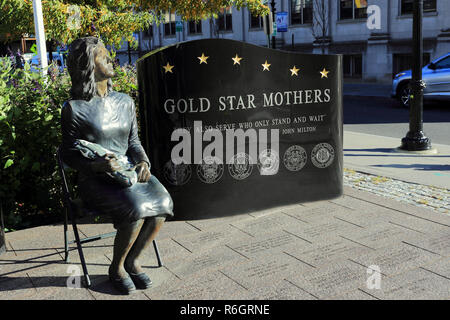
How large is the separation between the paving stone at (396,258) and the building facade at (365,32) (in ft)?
68.8

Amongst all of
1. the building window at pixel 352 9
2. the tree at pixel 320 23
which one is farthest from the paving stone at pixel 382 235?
the tree at pixel 320 23

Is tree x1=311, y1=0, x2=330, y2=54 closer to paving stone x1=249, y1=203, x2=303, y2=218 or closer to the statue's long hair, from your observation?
paving stone x1=249, y1=203, x2=303, y2=218

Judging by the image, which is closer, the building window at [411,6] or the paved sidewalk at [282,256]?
the paved sidewalk at [282,256]

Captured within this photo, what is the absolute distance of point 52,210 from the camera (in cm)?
602

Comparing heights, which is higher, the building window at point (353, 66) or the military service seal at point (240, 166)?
the building window at point (353, 66)

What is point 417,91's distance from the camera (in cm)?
955

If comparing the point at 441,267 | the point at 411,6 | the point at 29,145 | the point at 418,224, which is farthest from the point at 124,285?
the point at 411,6

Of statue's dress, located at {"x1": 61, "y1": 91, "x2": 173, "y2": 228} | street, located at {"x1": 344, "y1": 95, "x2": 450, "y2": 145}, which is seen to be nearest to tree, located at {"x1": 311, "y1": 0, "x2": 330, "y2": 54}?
street, located at {"x1": 344, "y1": 95, "x2": 450, "y2": 145}

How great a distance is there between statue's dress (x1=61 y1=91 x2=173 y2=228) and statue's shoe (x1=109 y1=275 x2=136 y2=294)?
447mm

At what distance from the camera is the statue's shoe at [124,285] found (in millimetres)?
4062

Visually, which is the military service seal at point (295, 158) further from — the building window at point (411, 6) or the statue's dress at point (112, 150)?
the building window at point (411, 6)
